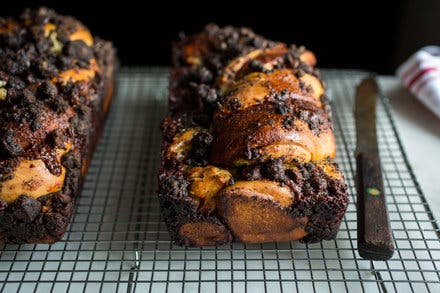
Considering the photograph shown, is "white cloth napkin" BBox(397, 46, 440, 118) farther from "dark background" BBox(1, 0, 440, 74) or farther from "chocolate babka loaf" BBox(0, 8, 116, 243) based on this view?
"chocolate babka loaf" BBox(0, 8, 116, 243)

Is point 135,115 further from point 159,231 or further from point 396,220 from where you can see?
point 396,220

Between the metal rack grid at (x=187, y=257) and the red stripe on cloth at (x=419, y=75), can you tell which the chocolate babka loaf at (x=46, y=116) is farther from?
the red stripe on cloth at (x=419, y=75)

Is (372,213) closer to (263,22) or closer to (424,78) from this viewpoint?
(424,78)

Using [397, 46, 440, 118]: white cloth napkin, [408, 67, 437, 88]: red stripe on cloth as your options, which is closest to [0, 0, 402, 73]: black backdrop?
[397, 46, 440, 118]: white cloth napkin

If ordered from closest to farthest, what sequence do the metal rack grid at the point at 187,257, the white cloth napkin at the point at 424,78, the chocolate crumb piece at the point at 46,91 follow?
the metal rack grid at the point at 187,257, the chocolate crumb piece at the point at 46,91, the white cloth napkin at the point at 424,78

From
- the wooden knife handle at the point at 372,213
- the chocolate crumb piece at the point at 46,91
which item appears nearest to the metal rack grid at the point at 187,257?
the wooden knife handle at the point at 372,213

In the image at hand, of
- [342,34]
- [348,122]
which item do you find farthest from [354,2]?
[348,122]

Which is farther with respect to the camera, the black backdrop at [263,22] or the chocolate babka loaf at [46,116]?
the black backdrop at [263,22]

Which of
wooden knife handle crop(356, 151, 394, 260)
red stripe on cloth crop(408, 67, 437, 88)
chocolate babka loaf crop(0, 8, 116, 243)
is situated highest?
chocolate babka loaf crop(0, 8, 116, 243)
